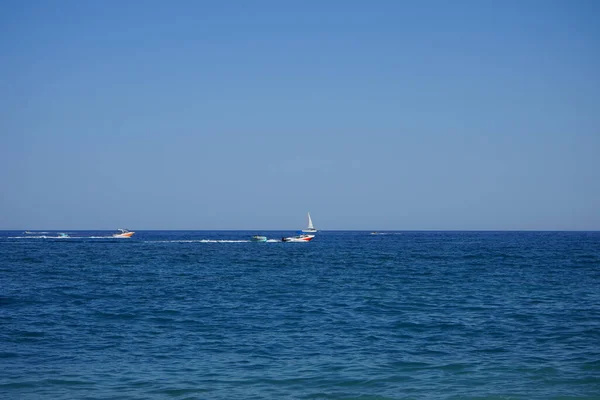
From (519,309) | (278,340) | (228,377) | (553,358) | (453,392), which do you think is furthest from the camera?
(519,309)

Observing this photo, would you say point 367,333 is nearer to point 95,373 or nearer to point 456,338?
point 456,338

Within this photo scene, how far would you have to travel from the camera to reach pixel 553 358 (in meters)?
18.9

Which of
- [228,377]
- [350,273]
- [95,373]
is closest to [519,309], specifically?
[228,377]

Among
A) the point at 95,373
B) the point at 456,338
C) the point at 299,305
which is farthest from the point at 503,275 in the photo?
the point at 95,373

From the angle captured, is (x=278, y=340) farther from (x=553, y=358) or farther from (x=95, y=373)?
(x=553, y=358)

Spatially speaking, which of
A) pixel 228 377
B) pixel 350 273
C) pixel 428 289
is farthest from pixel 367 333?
pixel 350 273

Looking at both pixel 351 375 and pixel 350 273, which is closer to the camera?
pixel 351 375

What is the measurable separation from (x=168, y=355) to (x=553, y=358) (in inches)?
485

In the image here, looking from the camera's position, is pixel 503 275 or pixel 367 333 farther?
pixel 503 275

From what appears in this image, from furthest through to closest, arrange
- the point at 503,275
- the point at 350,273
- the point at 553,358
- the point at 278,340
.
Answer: the point at 350,273 → the point at 503,275 → the point at 278,340 → the point at 553,358

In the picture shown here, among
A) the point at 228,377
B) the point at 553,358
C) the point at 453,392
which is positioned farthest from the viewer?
the point at 553,358

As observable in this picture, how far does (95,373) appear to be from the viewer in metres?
17.3

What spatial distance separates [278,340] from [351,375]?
5.33 m

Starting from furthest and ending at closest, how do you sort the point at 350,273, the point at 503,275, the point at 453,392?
the point at 350,273 → the point at 503,275 → the point at 453,392
